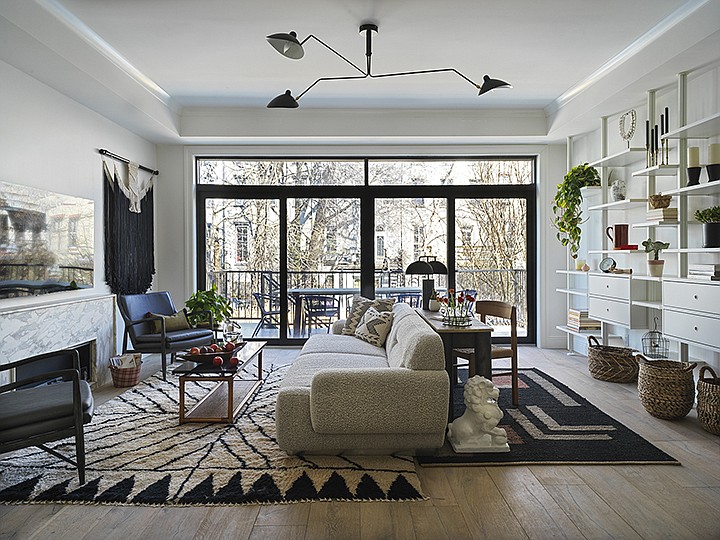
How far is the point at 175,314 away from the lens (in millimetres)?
6148

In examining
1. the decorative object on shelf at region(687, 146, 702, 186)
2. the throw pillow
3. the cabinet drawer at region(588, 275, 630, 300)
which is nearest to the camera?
the decorative object on shelf at region(687, 146, 702, 186)

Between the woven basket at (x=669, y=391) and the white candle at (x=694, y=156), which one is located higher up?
the white candle at (x=694, y=156)

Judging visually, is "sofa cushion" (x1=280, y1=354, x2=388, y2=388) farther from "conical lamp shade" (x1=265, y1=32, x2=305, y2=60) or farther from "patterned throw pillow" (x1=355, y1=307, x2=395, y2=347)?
"conical lamp shade" (x1=265, y1=32, x2=305, y2=60)

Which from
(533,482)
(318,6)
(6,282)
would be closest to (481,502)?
(533,482)

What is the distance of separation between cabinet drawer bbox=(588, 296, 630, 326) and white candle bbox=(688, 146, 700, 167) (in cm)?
136

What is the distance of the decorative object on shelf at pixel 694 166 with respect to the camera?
4.31m

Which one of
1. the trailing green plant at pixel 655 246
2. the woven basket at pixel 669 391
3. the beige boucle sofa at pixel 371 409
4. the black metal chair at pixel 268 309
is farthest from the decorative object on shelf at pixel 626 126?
the black metal chair at pixel 268 309

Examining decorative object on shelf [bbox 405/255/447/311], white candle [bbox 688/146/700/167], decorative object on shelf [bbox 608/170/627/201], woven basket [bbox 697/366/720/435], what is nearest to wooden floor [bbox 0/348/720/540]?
woven basket [bbox 697/366/720/435]

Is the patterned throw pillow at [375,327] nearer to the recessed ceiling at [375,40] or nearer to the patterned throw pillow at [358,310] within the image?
the patterned throw pillow at [358,310]

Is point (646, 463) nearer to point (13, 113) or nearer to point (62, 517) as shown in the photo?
point (62, 517)

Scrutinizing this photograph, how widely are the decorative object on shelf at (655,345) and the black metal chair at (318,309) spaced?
11.9ft

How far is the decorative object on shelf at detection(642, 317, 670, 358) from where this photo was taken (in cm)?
488

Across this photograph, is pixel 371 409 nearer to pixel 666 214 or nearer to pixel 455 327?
pixel 455 327

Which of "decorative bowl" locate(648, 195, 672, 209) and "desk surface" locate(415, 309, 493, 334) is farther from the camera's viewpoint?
"decorative bowl" locate(648, 195, 672, 209)
